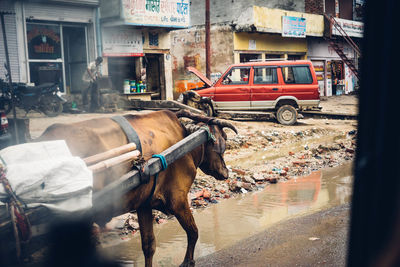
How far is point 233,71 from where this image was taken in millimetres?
14945

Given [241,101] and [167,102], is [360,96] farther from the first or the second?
[241,101]

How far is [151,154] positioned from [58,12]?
37.3ft

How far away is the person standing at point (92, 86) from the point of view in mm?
12945

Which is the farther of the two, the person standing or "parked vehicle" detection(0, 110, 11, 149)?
the person standing

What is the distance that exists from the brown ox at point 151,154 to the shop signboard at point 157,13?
1172 centimetres

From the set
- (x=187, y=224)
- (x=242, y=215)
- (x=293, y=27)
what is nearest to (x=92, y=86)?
(x=242, y=215)

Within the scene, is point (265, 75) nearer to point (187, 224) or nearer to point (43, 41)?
point (43, 41)

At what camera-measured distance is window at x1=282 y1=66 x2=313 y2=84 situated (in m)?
14.4

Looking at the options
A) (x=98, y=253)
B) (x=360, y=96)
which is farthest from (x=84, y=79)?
(x=360, y=96)

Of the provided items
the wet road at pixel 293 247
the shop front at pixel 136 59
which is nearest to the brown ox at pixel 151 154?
the wet road at pixel 293 247

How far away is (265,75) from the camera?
1448 centimetres

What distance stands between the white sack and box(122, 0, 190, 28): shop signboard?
13.3 metres

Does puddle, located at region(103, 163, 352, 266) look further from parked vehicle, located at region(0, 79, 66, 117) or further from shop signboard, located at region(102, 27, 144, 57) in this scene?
shop signboard, located at region(102, 27, 144, 57)

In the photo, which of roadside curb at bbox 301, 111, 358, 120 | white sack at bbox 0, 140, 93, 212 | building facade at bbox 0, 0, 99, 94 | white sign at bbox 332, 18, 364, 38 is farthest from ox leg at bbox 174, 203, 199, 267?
white sign at bbox 332, 18, 364, 38
